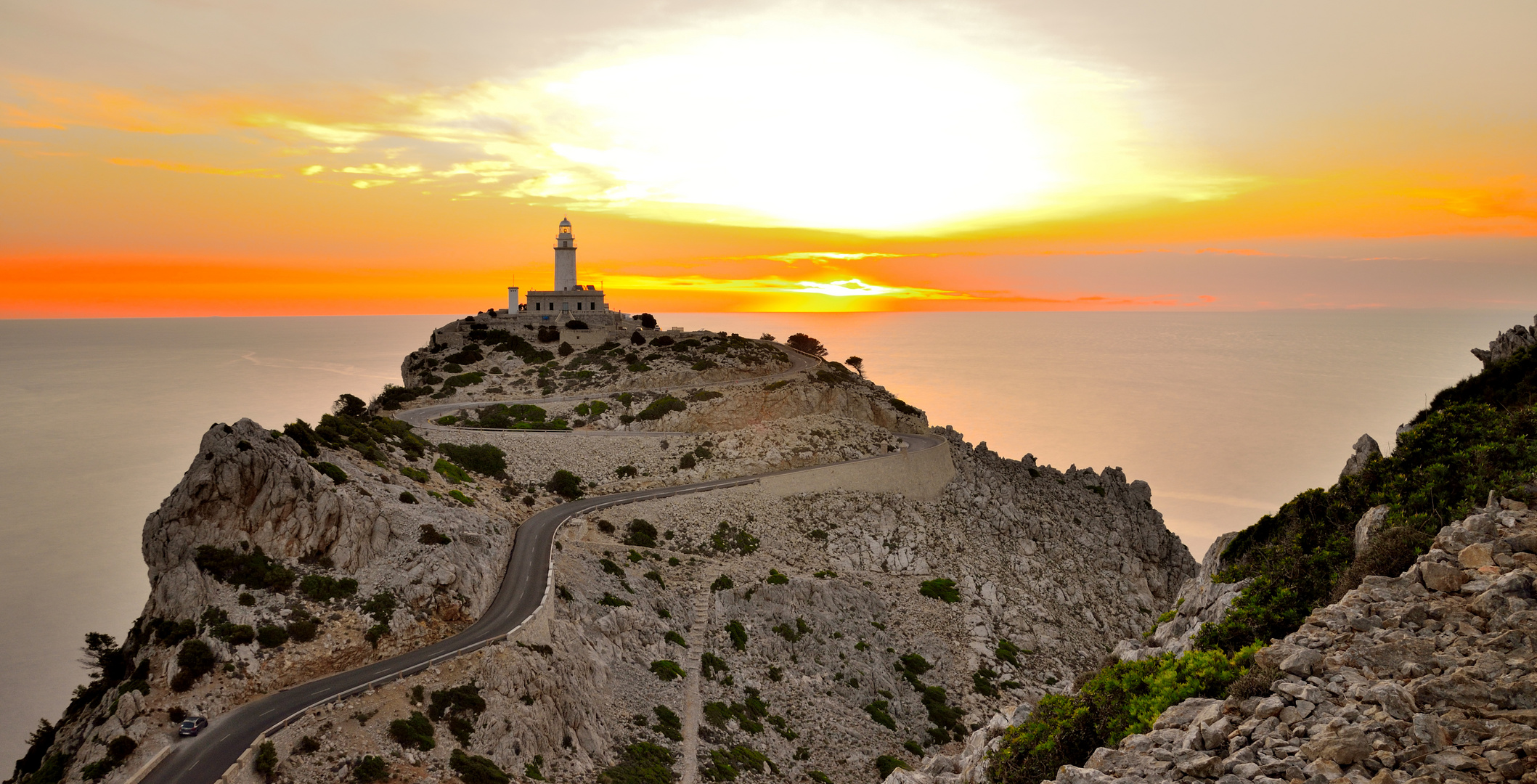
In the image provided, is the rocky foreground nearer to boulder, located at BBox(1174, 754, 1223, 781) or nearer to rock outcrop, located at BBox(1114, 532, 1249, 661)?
boulder, located at BBox(1174, 754, 1223, 781)

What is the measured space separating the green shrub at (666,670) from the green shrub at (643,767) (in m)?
5.00

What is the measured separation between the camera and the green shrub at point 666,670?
3750cm

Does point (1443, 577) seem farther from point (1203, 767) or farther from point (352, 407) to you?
point (352, 407)

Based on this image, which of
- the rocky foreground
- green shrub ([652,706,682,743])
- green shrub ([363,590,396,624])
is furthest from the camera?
green shrub ([652,706,682,743])

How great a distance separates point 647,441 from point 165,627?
1432 inches

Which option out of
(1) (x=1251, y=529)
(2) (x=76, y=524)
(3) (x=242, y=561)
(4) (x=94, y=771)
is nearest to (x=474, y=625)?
(3) (x=242, y=561)

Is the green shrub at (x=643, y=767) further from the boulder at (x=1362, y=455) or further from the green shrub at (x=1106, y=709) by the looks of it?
the boulder at (x=1362, y=455)

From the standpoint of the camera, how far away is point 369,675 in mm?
28547

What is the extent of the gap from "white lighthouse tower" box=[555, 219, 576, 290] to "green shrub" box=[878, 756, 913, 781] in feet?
237

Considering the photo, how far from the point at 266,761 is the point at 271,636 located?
6.91 metres

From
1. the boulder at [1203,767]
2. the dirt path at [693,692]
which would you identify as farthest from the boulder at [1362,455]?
the dirt path at [693,692]

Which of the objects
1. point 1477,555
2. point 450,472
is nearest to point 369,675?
point 450,472

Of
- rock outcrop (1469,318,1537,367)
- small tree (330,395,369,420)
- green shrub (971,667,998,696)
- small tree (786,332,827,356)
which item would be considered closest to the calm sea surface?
small tree (330,395,369,420)

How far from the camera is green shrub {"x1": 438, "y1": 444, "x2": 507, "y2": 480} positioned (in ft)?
170
